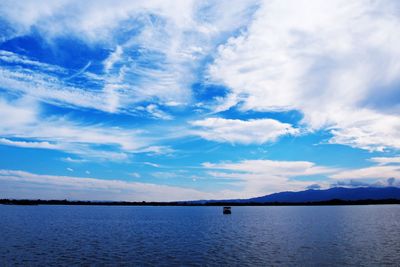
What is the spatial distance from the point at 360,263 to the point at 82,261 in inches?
1549

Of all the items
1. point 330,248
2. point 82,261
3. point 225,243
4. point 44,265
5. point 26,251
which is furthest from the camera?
point 225,243

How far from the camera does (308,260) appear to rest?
169 ft

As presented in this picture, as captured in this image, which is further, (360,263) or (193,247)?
(193,247)

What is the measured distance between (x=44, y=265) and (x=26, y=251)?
13826mm

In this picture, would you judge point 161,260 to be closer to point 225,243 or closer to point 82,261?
point 82,261

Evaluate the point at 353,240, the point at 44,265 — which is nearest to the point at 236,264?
the point at 44,265

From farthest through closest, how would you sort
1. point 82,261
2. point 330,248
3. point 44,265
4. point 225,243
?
point 225,243 < point 330,248 < point 82,261 < point 44,265

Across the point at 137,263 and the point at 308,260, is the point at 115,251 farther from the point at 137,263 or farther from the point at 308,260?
the point at 308,260

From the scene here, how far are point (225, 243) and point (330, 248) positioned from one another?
2023 cm

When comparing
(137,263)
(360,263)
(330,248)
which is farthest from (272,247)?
(137,263)

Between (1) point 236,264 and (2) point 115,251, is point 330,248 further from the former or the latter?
(2) point 115,251

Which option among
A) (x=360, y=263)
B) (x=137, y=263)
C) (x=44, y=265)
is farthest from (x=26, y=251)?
(x=360, y=263)

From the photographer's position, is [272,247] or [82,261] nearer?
[82,261]

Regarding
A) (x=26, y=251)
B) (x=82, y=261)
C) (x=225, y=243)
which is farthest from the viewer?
(x=225, y=243)
